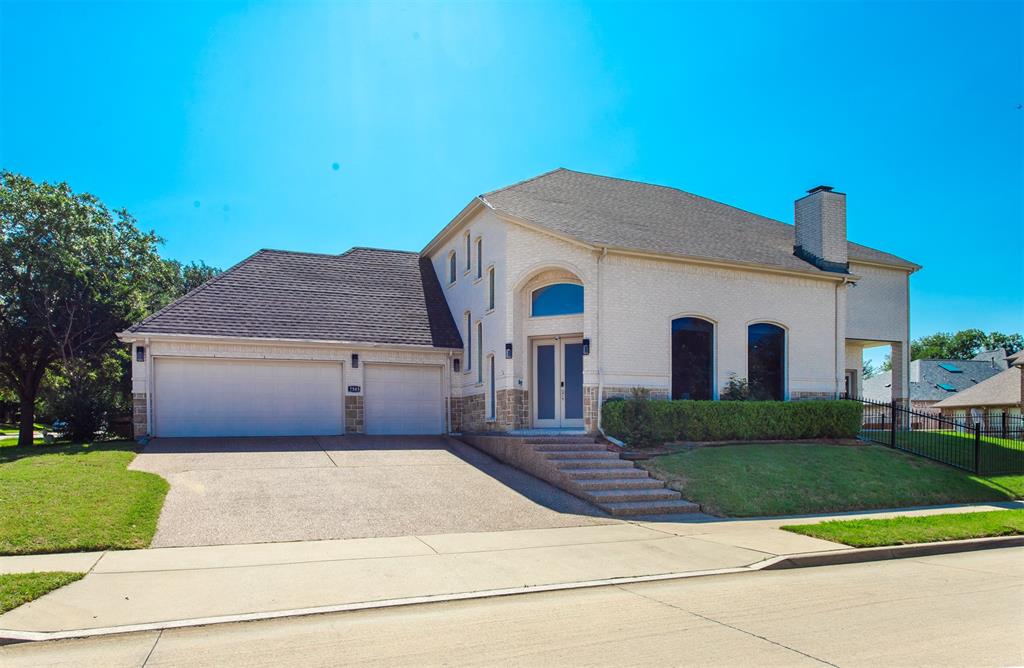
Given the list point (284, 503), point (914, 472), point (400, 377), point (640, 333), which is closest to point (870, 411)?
point (914, 472)

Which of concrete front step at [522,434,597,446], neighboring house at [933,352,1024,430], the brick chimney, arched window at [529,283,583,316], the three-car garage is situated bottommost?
neighboring house at [933,352,1024,430]

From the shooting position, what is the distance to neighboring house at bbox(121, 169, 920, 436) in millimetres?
18062

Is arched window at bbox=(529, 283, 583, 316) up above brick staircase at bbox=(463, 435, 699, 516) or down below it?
above

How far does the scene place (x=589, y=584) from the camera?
316 inches

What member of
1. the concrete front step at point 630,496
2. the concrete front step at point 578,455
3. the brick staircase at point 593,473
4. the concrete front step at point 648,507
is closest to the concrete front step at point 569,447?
the brick staircase at point 593,473

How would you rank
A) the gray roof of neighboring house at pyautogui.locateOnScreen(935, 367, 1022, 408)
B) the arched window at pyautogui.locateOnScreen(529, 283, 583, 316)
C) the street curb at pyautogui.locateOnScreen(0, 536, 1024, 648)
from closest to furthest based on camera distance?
1. the street curb at pyautogui.locateOnScreen(0, 536, 1024, 648)
2. the arched window at pyautogui.locateOnScreen(529, 283, 583, 316)
3. the gray roof of neighboring house at pyautogui.locateOnScreen(935, 367, 1022, 408)

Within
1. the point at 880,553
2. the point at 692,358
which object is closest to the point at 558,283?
the point at 692,358

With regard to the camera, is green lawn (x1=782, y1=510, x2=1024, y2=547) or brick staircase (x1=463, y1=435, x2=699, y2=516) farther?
brick staircase (x1=463, y1=435, x2=699, y2=516)

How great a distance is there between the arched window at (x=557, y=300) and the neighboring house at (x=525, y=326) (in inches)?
1.5

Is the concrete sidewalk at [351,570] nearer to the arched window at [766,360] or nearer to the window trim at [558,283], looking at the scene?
the window trim at [558,283]

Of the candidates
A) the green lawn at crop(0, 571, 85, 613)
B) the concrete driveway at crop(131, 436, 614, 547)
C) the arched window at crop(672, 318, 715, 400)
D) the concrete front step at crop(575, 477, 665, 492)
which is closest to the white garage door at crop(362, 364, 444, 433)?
the concrete driveway at crop(131, 436, 614, 547)

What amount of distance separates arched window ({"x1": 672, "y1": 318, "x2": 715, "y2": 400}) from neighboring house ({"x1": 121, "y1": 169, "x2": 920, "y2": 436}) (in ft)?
0.14

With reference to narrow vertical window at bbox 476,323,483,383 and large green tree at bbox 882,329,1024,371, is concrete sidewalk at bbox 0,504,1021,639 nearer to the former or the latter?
narrow vertical window at bbox 476,323,483,383

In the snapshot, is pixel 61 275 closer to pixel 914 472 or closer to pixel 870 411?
pixel 914 472
